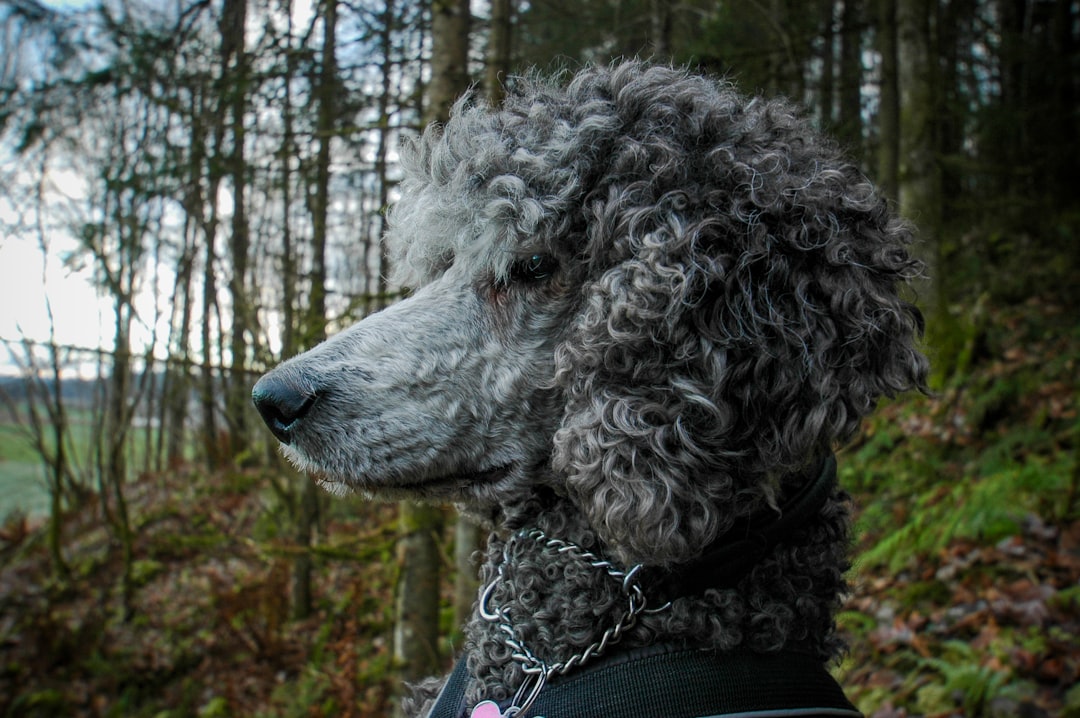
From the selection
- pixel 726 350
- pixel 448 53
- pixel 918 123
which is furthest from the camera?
pixel 918 123

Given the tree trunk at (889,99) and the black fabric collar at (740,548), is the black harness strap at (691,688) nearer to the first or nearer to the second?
the black fabric collar at (740,548)

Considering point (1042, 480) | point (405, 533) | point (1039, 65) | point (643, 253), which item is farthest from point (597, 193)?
point (1039, 65)

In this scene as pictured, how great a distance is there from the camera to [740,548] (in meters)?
1.56

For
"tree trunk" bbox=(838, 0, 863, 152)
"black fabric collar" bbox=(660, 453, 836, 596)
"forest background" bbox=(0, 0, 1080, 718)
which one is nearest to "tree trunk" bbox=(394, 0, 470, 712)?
"forest background" bbox=(0, 0, 1080, 718)

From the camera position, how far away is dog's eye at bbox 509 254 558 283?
173 centimetres

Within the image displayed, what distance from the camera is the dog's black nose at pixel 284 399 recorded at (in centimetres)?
162

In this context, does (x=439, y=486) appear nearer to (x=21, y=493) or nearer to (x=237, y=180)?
(x=237, y=180)

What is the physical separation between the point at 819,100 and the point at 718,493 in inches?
405

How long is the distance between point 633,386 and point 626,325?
125mm

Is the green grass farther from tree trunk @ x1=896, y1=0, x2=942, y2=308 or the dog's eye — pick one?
tree trunk @ x1=896, y1=0, x2=942, y2=308

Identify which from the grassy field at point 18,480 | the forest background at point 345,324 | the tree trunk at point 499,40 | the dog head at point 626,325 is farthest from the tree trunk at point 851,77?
the grassy field at point 18,480

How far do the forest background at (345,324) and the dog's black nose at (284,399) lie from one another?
3.62 ft

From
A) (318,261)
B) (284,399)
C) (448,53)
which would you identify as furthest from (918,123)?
(284,399)

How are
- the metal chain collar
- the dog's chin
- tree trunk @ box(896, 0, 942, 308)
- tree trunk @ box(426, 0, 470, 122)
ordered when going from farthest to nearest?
tree trunk @ box(896, 0, 942, 308), tree trunk @ box(426, 0, 470, 122), the dog's chin, the metal chain collar
